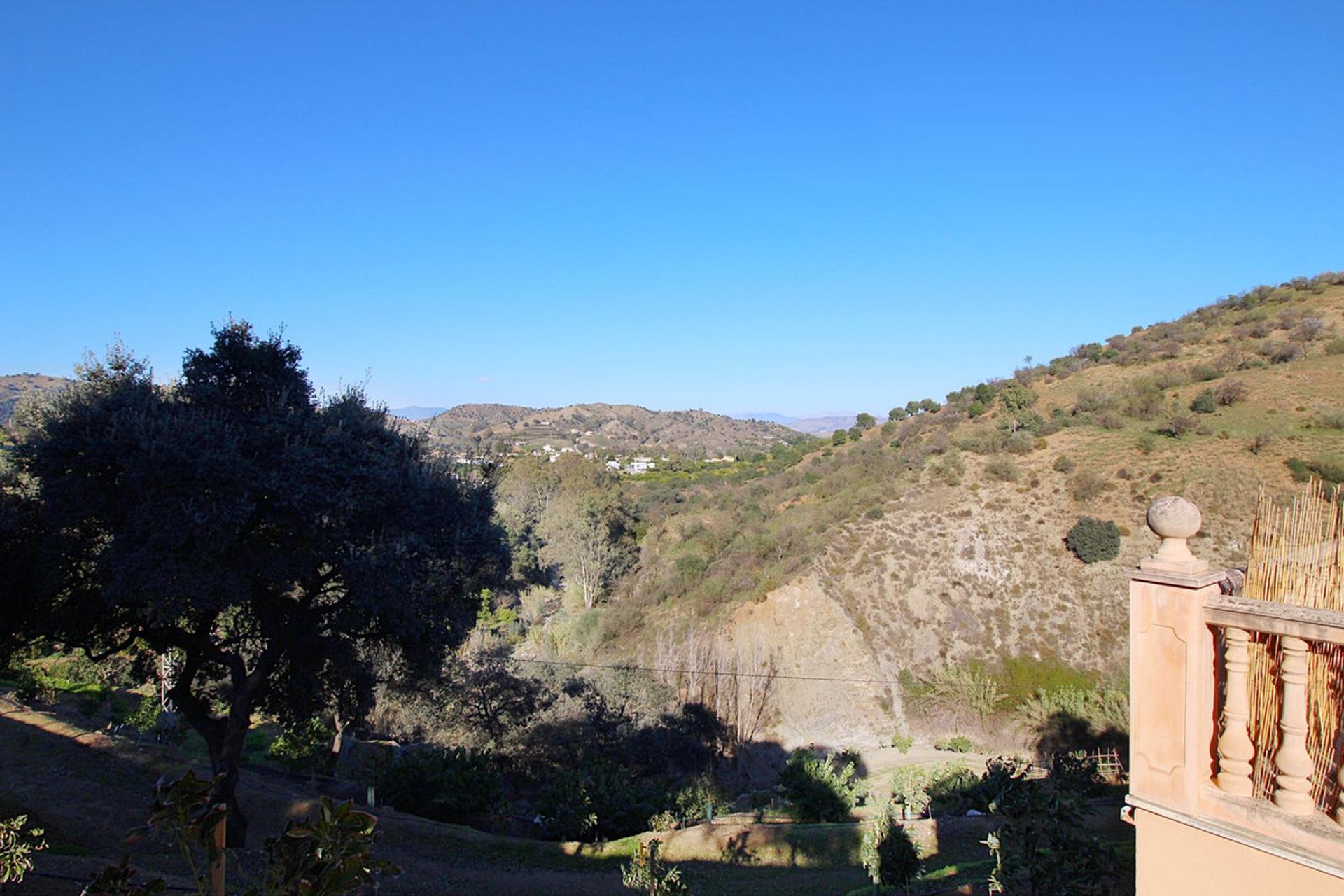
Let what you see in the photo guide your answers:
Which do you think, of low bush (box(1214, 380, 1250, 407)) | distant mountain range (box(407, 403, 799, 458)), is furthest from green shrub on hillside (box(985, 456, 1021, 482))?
distant mountain range (box(407, 403, 799, 458))

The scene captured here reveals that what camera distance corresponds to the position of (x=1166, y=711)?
3012mm

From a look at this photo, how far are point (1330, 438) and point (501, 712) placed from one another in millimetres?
27657

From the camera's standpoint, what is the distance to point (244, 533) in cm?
838

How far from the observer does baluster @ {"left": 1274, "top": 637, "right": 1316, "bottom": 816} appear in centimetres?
267

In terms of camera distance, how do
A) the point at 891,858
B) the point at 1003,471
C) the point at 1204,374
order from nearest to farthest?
the point at 891,858, the point at 1003,471, the point at 1204,374

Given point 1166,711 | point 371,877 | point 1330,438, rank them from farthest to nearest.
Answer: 1. point 1330,438
2. point 1166,711
3. point 371,877

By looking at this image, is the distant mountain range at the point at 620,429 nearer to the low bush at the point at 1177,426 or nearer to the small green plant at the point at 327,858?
the low bush at the point at 1177,426

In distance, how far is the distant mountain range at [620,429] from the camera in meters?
78.4

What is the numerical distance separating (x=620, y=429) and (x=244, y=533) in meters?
91.7

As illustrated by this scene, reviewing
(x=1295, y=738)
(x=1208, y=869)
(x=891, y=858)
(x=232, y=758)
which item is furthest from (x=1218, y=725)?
(x=232, y=758)

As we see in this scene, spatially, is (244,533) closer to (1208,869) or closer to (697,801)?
(1208,869)

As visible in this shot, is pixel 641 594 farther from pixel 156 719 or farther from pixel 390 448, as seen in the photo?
pixel 390 448

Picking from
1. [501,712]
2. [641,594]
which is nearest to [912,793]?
[501,712]

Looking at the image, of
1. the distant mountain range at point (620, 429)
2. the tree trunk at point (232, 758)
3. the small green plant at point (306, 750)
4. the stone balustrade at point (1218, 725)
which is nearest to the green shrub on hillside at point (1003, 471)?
the small green plant at point (306, 750)
